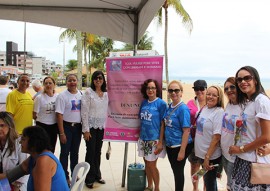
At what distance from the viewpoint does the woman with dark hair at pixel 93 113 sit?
145 inches

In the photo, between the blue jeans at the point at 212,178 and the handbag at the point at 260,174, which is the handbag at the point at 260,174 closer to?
the handbag at the point at 260,174

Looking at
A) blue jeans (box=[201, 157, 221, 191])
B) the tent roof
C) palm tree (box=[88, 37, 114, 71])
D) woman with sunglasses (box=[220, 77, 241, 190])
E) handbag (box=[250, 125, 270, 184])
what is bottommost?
blue jeans (box=[201, 157, 221, 191])

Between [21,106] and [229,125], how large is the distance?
2775mm

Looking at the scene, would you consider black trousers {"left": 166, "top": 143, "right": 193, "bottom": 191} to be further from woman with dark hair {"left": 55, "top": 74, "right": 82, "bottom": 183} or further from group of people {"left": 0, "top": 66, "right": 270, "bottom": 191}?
woman with dark hair {"left": 55, "top": 74, "right": 82, "bottom": 183}

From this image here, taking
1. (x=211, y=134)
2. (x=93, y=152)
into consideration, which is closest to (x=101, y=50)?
(x=93, y=152)

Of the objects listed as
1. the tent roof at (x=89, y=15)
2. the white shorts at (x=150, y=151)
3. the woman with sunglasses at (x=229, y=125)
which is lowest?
→ the white shorts at (x=150, y=151)

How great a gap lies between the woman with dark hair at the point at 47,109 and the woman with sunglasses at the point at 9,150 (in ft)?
4.36

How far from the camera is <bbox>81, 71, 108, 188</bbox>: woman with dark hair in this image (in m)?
3.69

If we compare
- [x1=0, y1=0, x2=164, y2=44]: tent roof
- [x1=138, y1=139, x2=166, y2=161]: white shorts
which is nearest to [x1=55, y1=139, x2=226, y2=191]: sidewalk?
[x1=138, y1=139, x2=166, y2=161]: white shorts

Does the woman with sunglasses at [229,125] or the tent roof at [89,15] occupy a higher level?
the tent roof at [89,15]

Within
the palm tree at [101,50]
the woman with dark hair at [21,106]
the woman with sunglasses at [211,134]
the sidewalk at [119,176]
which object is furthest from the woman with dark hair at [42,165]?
the palm tree at [101,50]

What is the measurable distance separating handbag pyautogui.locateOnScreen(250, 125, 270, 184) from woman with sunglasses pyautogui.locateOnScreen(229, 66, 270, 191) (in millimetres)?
55

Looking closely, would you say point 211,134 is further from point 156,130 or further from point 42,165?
point 42,165

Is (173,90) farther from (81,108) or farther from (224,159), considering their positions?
(81,108)
